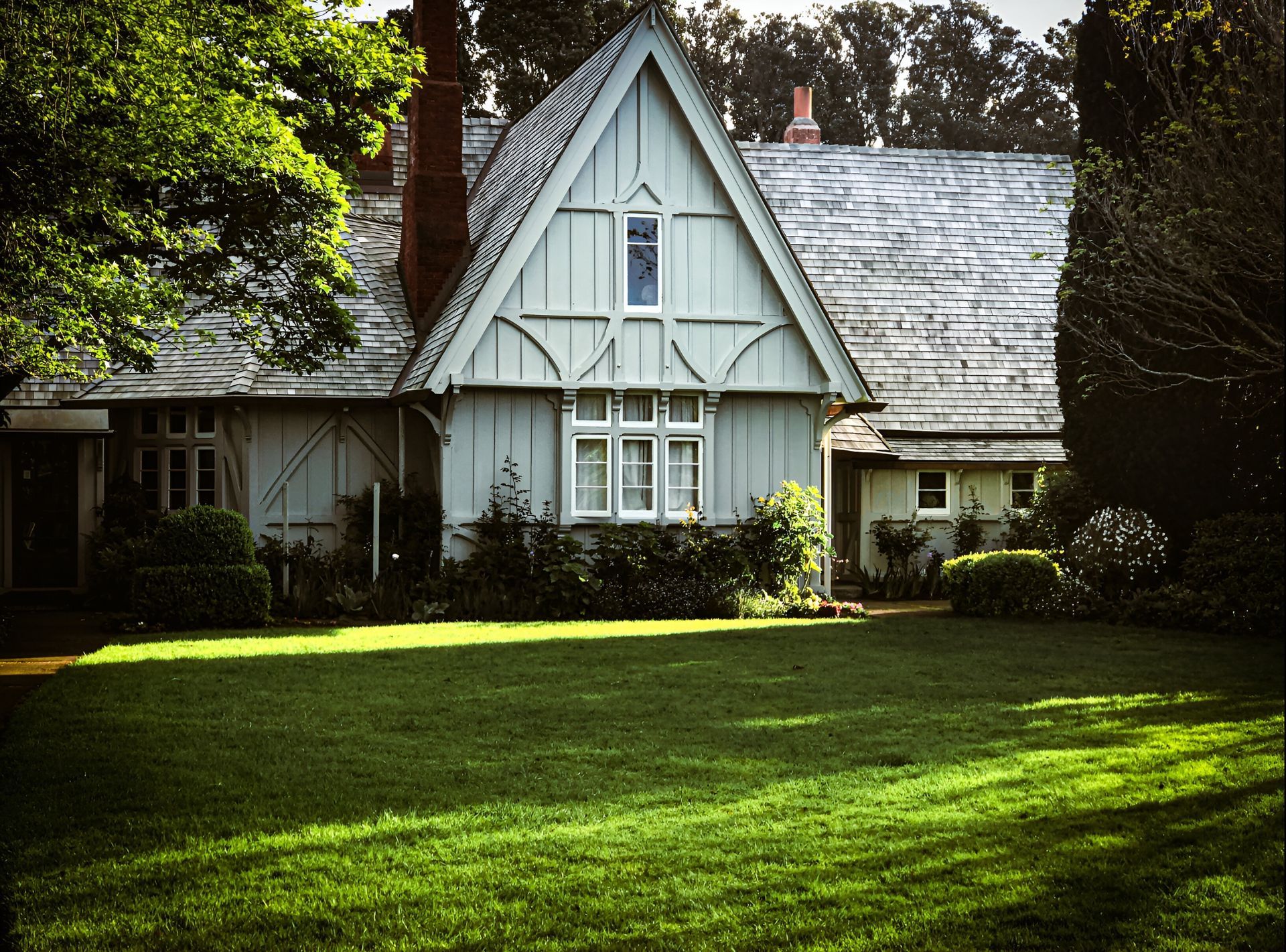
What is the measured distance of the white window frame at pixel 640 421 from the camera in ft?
58.7

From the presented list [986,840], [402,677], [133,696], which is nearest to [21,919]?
[986,840]

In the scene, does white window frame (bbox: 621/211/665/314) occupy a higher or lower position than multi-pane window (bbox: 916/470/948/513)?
higher

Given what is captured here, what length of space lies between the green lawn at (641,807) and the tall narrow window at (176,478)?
8216 mm

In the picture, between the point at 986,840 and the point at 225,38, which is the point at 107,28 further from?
the point at 986,840

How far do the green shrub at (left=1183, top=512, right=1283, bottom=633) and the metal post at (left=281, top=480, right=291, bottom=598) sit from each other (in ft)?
39.3

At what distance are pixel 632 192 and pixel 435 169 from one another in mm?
3436

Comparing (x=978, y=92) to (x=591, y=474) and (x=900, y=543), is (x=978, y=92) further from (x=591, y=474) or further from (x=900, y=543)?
(x=591, y=474)

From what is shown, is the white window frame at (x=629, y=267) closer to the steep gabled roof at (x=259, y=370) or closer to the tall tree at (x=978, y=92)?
the steep gabled roof at (x=259, y=370)

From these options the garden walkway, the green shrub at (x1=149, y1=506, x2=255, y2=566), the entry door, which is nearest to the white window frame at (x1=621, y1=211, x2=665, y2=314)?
the green shrub at (x1=149, y1=506, x2=255, y2=566)

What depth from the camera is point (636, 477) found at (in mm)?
18031

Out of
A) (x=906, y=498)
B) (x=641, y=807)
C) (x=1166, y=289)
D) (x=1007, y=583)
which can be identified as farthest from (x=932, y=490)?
(x=641, y=807)

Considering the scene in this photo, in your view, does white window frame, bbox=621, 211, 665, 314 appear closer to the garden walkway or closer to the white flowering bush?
the white flowering bush

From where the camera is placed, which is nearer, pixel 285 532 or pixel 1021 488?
pixel 285 532

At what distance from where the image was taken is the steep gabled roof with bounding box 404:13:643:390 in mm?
17047
